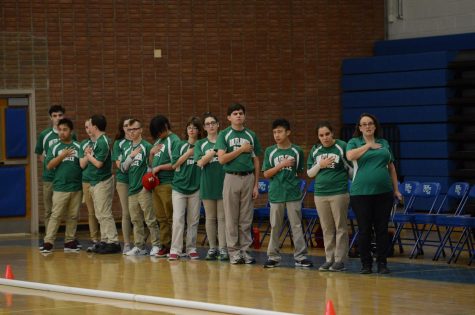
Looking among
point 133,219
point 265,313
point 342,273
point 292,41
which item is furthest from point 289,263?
point 292,41

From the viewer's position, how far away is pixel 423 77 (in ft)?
63.3

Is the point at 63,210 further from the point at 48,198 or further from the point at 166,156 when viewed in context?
the point at 166,156

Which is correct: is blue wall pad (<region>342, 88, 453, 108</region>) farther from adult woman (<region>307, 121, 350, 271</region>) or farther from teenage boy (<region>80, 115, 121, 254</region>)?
adult woman (<region>307, 121, 350, 271</region>)

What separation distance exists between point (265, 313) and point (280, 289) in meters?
2.10

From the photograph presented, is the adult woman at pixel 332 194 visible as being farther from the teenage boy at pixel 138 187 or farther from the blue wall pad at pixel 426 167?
the blue wall pad at pixel 426 167

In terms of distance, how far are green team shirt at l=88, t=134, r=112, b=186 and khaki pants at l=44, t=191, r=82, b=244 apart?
1.32 feet

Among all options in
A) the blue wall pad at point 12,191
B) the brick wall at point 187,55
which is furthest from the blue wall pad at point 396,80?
the blue wall pad at point 12,191

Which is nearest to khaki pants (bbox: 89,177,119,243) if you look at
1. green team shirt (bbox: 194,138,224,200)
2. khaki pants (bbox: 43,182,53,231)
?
green team shirt (bbox: 194,138,224,200)

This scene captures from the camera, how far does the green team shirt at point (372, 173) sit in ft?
37.7

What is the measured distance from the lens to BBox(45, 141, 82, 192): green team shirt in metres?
14.6

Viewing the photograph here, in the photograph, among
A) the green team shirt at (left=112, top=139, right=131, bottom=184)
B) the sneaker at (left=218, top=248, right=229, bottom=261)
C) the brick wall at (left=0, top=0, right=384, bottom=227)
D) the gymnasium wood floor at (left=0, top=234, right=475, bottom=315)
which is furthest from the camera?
the brick wall at (left=0, top=0, right=384, bottom=227)

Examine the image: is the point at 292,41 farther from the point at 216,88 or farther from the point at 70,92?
the point at 70,92

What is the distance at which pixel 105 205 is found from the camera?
14.4m

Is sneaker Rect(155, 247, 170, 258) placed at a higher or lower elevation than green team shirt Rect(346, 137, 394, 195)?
lower
